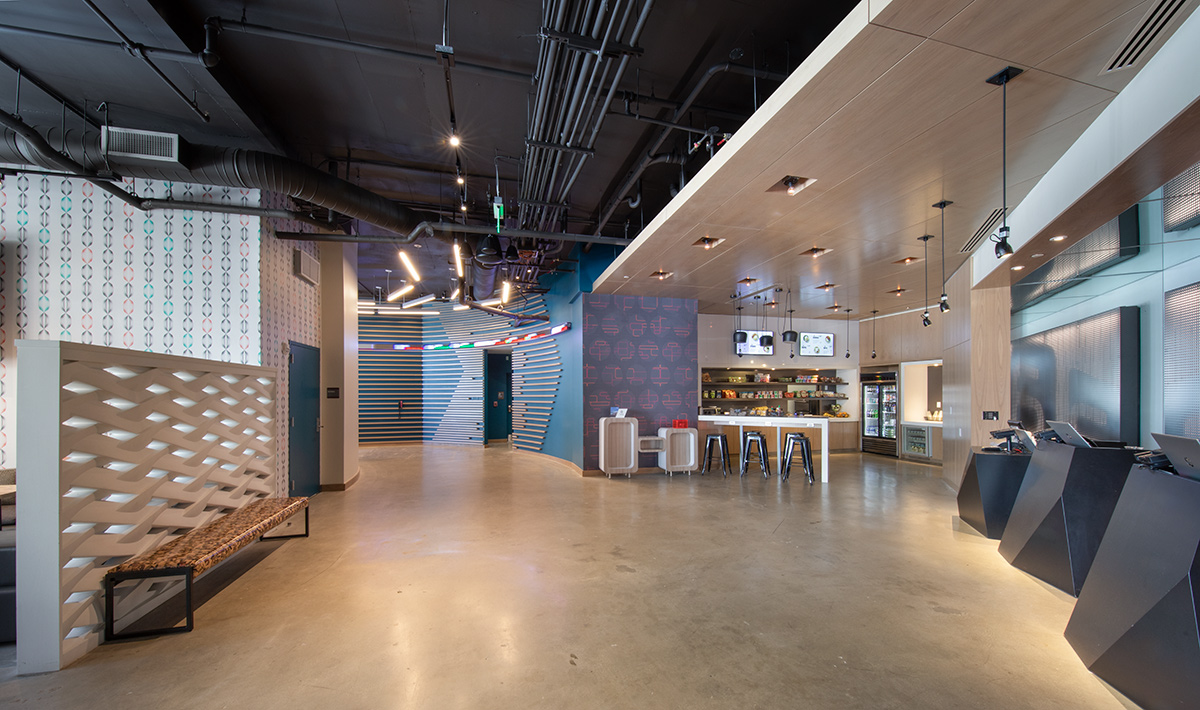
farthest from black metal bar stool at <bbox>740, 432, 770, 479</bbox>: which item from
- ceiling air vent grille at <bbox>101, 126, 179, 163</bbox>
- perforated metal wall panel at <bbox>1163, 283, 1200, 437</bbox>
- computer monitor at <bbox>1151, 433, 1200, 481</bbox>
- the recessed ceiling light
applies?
ceiling air vent grille at <bbox>101, 126, 179, 163</bbox>

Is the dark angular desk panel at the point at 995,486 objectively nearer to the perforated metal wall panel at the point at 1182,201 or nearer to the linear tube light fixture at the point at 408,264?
the perforated metal wall panel at the point at 1182,201

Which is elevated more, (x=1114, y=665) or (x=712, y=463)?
(x=1114, y=665)

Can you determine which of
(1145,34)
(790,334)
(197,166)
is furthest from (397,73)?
(790,334)

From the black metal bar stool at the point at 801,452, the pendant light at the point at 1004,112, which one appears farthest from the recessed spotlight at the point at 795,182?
the black metal bar stool at the point at 801,452

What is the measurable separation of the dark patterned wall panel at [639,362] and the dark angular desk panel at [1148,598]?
6.69 m

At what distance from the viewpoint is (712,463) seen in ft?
32.6

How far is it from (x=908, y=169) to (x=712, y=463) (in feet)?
23.2

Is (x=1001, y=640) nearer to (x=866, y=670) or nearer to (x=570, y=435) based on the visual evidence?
(x=866, y=670)

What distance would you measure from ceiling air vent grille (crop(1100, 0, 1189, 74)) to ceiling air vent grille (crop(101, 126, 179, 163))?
6346 mm

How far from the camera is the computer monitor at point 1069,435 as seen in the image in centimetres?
363

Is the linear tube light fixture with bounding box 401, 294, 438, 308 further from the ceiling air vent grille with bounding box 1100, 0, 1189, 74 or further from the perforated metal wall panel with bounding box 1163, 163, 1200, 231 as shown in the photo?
the perforated metal wall panel with bounding box 1163, 163, 1200, 231

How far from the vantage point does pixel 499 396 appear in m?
14.8

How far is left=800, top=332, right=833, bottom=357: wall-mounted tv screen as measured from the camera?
37.8ft

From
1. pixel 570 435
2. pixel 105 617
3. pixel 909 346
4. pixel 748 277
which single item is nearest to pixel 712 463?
A: pixel 570 435
